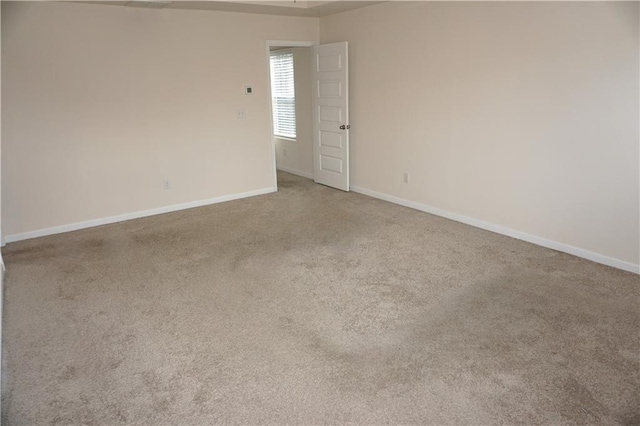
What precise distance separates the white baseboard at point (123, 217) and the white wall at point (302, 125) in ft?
3.74

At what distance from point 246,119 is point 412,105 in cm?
221

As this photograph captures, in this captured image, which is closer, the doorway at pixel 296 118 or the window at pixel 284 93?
the doorway at pixel 296 118

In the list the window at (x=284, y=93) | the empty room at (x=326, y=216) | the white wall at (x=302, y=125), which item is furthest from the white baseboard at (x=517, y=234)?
the window at (x=284, y=93)

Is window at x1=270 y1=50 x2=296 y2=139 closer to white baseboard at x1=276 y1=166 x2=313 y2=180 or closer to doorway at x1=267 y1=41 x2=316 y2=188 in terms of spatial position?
doorway at x1=267 y1=41 x2=316 y2=188

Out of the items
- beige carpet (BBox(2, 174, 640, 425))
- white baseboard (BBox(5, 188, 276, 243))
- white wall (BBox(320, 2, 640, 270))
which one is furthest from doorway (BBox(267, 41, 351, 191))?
beige carpet (BBox(2, 174, 640, 425))

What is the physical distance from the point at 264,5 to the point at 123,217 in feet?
9.72

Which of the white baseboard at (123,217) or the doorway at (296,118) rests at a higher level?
the doorway at (296,118)

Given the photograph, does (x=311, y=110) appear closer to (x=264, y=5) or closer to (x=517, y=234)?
(x=264, y=5)

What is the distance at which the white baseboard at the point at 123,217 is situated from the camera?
458cm

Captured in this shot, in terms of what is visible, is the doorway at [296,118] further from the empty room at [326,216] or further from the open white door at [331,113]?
the open white door at [331,113]

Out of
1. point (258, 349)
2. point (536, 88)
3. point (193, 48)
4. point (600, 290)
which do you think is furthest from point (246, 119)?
point (600, 290)

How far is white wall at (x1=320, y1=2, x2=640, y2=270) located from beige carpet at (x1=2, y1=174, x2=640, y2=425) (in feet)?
1.34

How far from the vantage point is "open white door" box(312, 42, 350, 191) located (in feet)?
18.9

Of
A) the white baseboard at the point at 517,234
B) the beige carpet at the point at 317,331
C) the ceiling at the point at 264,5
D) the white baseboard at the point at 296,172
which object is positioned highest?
the ceiling at the point at 264,5
